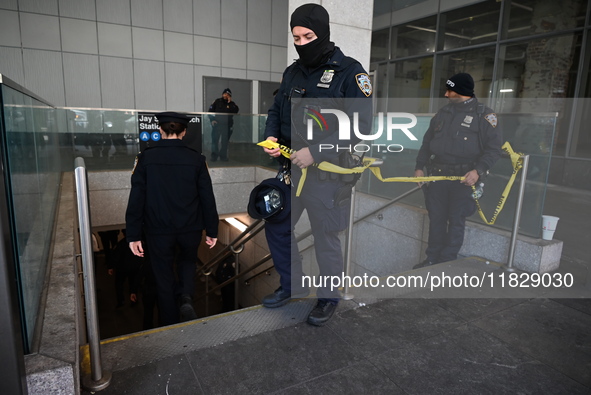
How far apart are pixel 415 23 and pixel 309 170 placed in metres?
10.5

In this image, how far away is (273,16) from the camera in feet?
43.0

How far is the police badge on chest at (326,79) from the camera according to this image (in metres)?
2.21

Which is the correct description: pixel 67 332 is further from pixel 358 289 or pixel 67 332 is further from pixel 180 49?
pixel 180 49

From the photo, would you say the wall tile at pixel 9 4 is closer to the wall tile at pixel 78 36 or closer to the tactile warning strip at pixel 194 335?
the wall tile at pixel 78 36

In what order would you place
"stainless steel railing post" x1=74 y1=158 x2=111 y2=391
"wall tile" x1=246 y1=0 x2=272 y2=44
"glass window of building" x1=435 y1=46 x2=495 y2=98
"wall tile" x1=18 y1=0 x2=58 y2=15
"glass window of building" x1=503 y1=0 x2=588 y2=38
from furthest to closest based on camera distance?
"wall tile" x1=246 y1=0 x2=272 y2=44 → "wall tile" x1=18 y1=0 x2=58 y2=15 → "glass window of building" x1=435 y1=46 x2=495 y2=98 → "glass window of building" x1=503 y1=0 x2=588 y2=38 → "stainless steel railing post" x1=74 y1=158 x2=111 y2=391

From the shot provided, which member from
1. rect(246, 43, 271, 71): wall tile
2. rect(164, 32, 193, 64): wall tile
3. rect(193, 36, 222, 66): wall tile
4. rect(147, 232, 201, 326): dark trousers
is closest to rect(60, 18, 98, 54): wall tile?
rect(164, 32, 193, 64): wall tile

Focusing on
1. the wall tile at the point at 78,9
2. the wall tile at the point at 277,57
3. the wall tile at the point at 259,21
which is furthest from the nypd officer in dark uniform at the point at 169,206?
the wall tile at the point at 277,57

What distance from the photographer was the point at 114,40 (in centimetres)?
1080

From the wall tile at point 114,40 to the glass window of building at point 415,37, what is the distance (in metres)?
7.68

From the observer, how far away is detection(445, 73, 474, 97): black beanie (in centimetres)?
336

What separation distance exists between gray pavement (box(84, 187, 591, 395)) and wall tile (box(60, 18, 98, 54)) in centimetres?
1056

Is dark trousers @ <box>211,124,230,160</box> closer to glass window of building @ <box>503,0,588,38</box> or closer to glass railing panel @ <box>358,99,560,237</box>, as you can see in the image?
glass railing panel @ <box>358,99,560,237</box>

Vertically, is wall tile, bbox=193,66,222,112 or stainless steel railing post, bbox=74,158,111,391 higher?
wall tile, bbox=193,66,222,112

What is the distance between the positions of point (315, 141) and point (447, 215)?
2.09m
